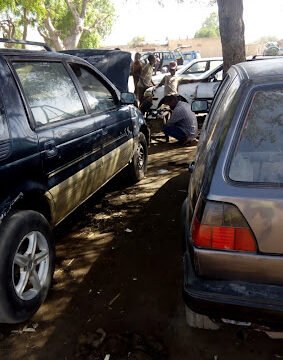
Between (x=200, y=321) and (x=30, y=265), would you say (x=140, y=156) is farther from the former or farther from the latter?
(x=200, y=321)

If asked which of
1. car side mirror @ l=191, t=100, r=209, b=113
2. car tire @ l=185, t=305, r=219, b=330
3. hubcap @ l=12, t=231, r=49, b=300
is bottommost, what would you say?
car tire @ l=185, t=305, r=219, b=330

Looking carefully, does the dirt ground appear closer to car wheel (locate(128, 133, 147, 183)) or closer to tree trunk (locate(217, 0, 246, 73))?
car wheel (locate(128, 133, 147, 183))

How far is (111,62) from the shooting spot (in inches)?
352

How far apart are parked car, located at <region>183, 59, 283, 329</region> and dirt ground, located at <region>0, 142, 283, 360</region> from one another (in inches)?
24.0

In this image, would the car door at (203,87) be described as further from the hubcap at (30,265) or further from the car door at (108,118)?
the hubcap at (30,265)

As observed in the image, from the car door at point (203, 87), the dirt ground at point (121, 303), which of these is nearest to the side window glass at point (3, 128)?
the dirt ground at point (121, 303)

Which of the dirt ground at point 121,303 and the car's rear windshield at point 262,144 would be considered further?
the dirt ground at point 121,303

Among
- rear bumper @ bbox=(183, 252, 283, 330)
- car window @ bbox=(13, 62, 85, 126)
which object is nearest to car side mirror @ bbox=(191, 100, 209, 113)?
A: car window @ bbox=(13, 62, 85, 126)

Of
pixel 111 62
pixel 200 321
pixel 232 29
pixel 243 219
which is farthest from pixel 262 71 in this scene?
pixel 111 62

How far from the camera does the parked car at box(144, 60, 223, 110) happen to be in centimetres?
921

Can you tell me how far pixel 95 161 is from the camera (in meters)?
3.79

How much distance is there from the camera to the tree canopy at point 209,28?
81.1 m

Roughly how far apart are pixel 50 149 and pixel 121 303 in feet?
4.27

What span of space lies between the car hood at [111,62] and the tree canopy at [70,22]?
8.88 metres
